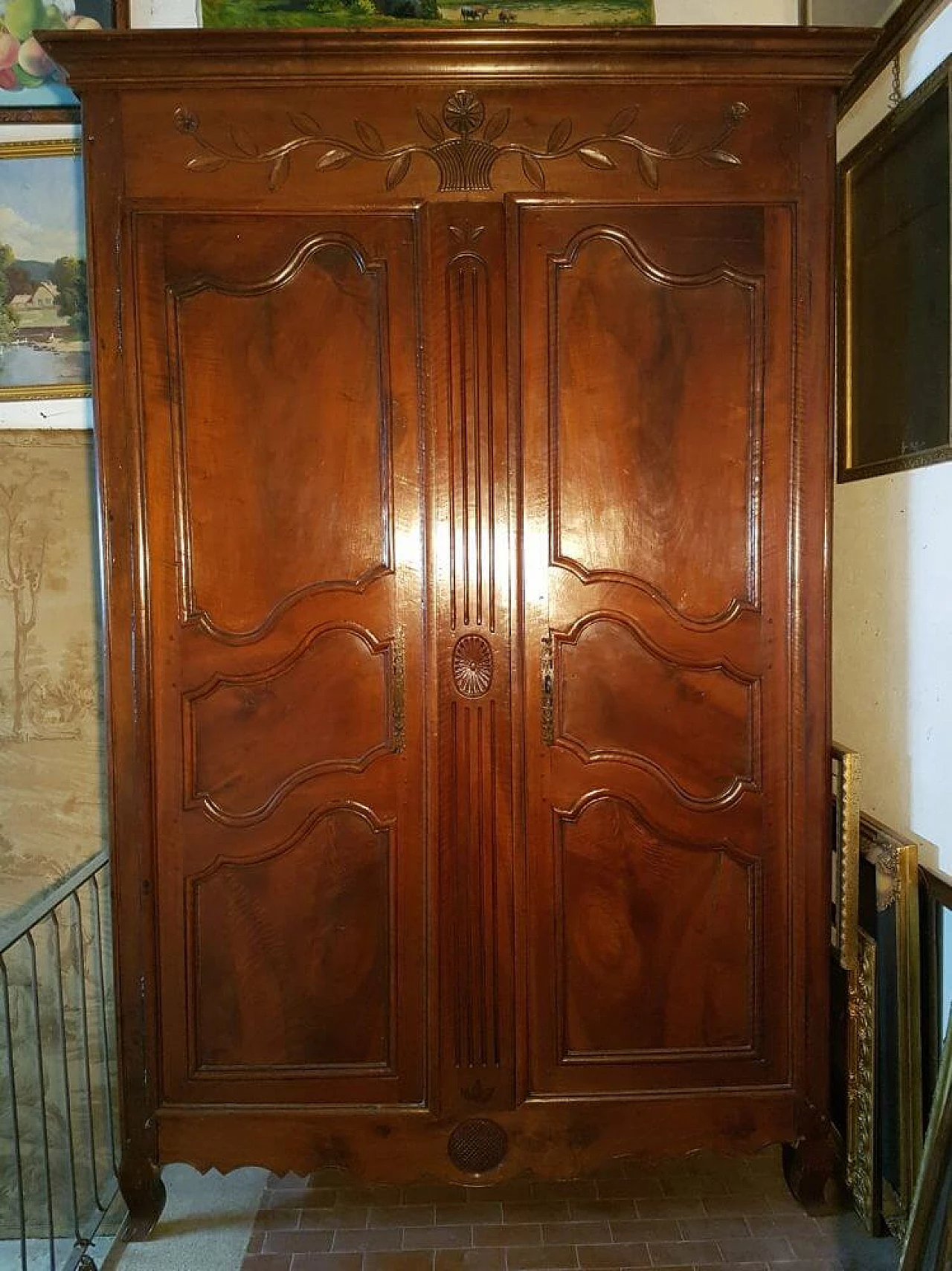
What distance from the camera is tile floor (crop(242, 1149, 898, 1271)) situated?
1.73 metres

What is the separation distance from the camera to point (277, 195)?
5.53 feet

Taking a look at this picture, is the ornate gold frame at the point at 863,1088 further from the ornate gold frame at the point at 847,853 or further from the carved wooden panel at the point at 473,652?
the carved wooden panel at the point at 473,652

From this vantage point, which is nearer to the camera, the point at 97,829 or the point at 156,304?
the point at 156,304

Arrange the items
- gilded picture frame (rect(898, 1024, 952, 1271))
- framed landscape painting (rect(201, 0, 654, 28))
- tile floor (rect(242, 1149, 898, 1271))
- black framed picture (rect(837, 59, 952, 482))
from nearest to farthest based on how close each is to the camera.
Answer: gilded picture frame (rect(898, 1024, 952, 1271))
black framed picture (rect(837, 59, 952, 482))
tile floor (rect(242, 1149, 898, 1271))
framed landscape painting (rect(201, 0, 654, 28))

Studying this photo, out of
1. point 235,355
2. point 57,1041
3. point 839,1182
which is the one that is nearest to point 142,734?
point 235,355

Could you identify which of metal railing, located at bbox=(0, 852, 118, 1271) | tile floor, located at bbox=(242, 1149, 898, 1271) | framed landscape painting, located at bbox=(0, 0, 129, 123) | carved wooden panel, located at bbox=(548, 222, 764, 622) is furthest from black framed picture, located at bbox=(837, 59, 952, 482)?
metal railing, located at bbox=(0, 852, 118, 1271)

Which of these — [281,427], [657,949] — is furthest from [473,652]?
[657,949]

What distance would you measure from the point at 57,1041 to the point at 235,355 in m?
1.77

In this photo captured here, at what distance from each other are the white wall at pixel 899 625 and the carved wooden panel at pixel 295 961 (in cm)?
107

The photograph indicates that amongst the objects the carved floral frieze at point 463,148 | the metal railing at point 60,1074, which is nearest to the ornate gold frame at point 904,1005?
the carved floral frieze at point 463,148

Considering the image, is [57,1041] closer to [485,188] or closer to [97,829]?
[97,829]

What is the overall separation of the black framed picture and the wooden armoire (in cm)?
18

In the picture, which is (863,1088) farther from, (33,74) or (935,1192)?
(33,74)

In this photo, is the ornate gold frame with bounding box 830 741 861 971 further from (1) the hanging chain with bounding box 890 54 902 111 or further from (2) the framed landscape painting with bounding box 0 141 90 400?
(2) the framed landscape painting with bounding box 0 141 90 400
